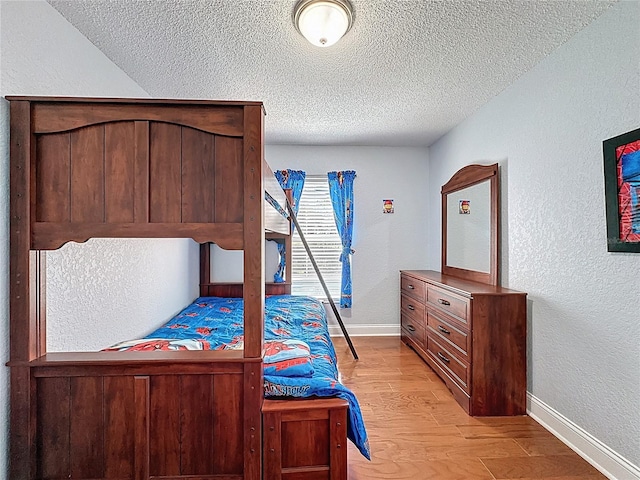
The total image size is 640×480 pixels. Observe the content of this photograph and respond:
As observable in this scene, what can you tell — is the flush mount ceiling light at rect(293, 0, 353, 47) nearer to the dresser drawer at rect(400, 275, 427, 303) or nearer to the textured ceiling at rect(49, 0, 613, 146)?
the textured ceiling at rect(49, 0, 613, 146)

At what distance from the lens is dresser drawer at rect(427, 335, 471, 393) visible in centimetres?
272

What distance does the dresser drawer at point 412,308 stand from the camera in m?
3.86

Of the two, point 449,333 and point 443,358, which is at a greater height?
point 449,333

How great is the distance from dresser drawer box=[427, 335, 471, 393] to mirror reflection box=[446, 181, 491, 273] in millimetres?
811

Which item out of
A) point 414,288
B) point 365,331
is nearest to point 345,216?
point 414,288

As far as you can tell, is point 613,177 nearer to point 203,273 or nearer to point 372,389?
point 372,389

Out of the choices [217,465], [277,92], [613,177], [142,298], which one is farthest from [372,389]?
[277,92]

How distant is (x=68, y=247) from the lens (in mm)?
1946

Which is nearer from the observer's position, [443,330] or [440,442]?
[440,442]

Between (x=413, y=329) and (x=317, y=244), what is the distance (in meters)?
1.60

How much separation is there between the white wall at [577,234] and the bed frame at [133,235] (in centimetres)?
186

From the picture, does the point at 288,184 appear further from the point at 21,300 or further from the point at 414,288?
the point at 21,300

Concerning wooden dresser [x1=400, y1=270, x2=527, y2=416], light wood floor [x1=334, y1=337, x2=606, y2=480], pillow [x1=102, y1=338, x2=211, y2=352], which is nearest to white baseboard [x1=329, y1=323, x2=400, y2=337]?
light wood floor [x1=334, y1=337, x2=606, y2=480]

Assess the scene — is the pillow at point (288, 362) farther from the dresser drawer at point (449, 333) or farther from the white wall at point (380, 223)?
the white wall at point (380, 223)
